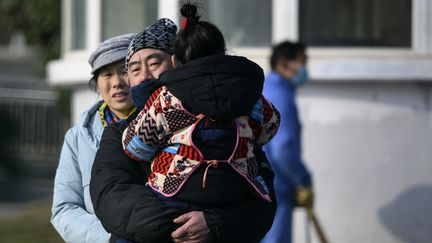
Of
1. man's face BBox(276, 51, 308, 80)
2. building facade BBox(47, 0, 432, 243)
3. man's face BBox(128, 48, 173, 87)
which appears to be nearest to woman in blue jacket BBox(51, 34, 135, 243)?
man's face BBox(128, 48, 173, 87)

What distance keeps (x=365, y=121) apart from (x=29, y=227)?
12.2 feet

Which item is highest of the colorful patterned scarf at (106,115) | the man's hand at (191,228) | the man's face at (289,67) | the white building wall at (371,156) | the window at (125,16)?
the window at (125,16)

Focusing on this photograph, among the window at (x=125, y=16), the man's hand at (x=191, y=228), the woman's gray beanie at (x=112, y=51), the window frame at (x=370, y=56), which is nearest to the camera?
the man's hand at (x=191, y=228)

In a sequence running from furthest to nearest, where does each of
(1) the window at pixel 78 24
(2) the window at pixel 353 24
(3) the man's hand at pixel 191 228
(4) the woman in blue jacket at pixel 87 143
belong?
1. (1) the window at pixel 78 24
2. (2) the window at pixel 353 24
3. (4) the woman in blue jacket at pixel 87 143
4. (3) the man's hand at pixel 191 228

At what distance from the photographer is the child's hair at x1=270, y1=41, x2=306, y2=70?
253 inches

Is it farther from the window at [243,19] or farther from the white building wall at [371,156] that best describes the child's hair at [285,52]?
the window at [243,19]

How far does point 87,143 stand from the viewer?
3.53m

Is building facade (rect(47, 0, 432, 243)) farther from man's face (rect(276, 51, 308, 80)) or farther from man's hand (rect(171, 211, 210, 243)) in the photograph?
man's hand (rect(171, 211, 210, 243))

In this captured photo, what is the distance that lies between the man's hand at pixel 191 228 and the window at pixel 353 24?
→ 213 inches

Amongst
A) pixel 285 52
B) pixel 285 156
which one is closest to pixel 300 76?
pixel 285 52

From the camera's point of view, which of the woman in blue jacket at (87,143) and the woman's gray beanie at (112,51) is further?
the woman's gray beanie at (112,51)

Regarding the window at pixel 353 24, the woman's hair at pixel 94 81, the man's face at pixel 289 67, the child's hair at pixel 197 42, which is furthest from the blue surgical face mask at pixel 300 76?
the child's hair at pixel 197 42

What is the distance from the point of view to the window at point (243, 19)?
328 inches

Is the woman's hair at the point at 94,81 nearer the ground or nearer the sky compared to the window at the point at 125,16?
nearer the ground
